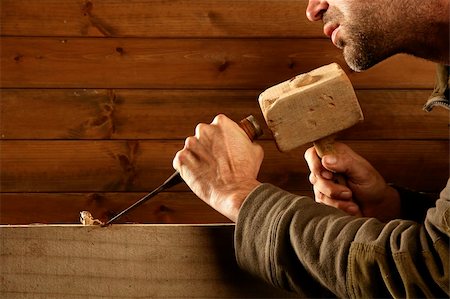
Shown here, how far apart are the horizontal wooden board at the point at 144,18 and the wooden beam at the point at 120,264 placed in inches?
32.4

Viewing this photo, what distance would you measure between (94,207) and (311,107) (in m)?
0.85

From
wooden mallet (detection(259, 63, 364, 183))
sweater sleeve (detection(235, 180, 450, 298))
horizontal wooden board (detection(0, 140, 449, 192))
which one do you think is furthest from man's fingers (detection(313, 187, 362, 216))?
horizontal wooden board (detection(0, 140, 449, 192))

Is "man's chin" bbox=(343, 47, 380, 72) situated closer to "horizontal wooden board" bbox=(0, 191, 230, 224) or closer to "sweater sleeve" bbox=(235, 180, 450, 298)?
"sweater sleeve" bbox=(235, 180, 450, 298)

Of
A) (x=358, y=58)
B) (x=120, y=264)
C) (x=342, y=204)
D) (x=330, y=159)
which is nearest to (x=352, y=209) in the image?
(x=342, y=204)

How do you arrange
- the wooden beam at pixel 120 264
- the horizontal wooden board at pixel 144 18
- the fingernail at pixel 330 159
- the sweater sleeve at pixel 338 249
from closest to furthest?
the sweater sleeve at pixel 338 249 → the wooden beam at pixel 120 264 → the fingernail at pixel 330 159 → the horizontal wooden board at pixel 144 18

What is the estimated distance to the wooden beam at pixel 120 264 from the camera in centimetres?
100

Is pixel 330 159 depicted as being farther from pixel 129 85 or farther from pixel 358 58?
pixel 129 85

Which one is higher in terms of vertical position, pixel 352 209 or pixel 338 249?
pixel 352 209

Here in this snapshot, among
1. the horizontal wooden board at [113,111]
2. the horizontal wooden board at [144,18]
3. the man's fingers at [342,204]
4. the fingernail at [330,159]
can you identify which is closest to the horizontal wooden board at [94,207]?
the horizontal wooden board at [113,111]

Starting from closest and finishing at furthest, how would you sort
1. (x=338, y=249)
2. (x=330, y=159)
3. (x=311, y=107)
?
(x=338, y=249) → (x=311, y=107) → (x=330, y=159)

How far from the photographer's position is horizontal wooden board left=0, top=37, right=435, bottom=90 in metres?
1.74

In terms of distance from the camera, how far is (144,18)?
5.72 ft

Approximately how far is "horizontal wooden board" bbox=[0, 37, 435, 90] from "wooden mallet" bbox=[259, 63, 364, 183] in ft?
2.06

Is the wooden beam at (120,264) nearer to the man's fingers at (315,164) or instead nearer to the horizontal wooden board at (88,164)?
the man's fingers at (315,164)
